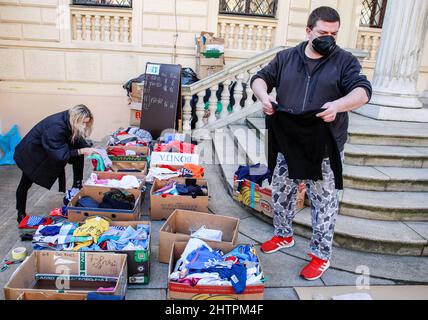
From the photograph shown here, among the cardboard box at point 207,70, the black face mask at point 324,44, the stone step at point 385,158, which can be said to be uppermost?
the black face mask at point 324,44

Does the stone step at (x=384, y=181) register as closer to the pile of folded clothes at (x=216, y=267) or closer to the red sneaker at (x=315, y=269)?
the red sneaker at (x=315, y=269)

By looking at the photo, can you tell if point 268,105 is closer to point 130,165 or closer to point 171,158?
point 171,158

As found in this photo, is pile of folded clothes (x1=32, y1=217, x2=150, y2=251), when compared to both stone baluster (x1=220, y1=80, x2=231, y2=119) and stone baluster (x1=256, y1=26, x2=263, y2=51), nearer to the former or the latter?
stone baluster (x1=220, y1=80, x2=231, y2=119)

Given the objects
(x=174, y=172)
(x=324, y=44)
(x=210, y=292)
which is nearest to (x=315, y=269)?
(x=210, y=292)

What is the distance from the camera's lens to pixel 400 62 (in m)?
5.48

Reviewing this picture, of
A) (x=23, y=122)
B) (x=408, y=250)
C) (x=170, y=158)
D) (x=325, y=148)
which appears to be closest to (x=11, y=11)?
(x=23, y=122)

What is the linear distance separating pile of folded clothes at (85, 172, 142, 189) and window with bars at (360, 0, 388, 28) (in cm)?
680

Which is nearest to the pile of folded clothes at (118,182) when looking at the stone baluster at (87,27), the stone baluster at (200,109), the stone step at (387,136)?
the stone baluster at (200,109)

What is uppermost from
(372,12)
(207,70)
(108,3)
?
(372,12)

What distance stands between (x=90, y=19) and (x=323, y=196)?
6637 millimetres

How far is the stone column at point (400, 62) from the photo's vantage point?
17.4ft

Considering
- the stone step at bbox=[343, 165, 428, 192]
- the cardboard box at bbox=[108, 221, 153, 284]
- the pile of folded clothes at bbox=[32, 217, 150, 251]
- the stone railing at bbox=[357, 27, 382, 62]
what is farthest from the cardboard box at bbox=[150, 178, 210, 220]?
the stone railing at bbox=[357, 27, 382, 62]

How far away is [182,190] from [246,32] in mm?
5205

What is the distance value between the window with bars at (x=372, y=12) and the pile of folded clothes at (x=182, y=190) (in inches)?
254
